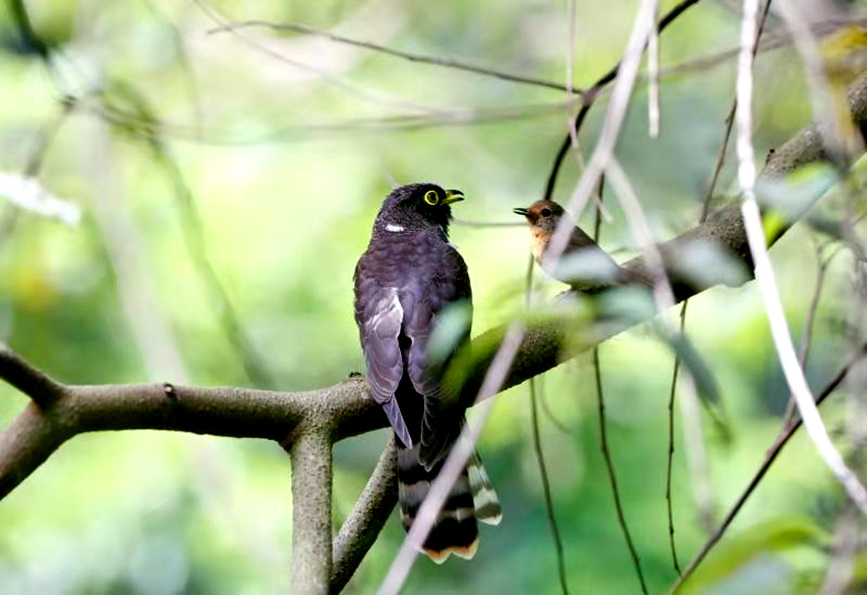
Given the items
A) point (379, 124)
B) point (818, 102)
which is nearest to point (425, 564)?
point (379, 124)

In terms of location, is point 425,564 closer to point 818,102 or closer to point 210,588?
point 210,588

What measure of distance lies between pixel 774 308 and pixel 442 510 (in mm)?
2257

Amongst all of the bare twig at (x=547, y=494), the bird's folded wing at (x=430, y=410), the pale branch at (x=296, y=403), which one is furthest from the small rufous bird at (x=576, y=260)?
the bird's folded wing at (x=430, y=410)

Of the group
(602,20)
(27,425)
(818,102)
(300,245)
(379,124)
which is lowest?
(300,245)

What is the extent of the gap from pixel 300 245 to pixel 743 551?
6032 mm

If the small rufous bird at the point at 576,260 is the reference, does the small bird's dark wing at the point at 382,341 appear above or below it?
below

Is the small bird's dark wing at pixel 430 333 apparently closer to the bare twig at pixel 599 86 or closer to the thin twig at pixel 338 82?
the bare twig at pixel 599 86

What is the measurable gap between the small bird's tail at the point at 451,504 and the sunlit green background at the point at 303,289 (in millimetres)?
1280

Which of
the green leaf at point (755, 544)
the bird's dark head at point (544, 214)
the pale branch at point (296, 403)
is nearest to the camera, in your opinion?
the green leaf at point (755, 544)

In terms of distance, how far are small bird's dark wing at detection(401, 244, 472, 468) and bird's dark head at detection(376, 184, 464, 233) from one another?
1.69 feet

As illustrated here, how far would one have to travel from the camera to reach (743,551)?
1710mm

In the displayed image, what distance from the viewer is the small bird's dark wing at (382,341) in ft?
12.4

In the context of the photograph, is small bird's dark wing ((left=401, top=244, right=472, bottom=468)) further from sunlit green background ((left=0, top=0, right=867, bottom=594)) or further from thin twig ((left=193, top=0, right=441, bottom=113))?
sunlit green background ((left=0, top=0, right=867, bottom=594))

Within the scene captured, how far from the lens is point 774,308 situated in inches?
74.1
